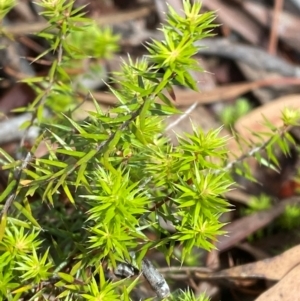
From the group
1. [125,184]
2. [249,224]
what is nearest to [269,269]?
[249,224]

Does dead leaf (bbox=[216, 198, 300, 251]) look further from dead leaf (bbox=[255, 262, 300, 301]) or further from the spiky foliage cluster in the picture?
the spiky foliage cluster

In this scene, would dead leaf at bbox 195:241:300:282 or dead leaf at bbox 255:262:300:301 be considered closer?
dead leaf at bbox 255:262:300:301

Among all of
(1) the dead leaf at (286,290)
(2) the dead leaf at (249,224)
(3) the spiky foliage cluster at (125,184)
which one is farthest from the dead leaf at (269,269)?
(3) the spiky foliage cluster at (125,184)

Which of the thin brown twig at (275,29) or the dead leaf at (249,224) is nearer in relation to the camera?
the dead leaf at (249,224)

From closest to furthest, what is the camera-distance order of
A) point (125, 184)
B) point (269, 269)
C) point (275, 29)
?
1. point (125, 184)
2. point (269, 269)
3. point (275, 29)

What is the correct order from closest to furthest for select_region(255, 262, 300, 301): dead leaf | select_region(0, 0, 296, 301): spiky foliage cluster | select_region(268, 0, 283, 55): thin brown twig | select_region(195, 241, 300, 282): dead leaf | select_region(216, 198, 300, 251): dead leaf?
select_region(0, 0, 296, 301): spiky foliage cluster
select_region(255, 262, 300, 301): dead leaf
select_region(195, 241, 300, 282): dead leaf
select_region(216, 198, 300, 251): dead leaf
select_region(268, 0, 283, 55): thin brown twig

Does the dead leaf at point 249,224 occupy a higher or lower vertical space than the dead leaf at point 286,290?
lower

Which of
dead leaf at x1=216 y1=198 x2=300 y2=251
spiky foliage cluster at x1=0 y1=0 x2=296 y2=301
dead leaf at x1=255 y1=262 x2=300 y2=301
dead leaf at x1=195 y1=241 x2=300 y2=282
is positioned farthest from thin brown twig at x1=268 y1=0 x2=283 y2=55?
spiky foliage cluster at x1=0 y1=0 x2=296 y2=301

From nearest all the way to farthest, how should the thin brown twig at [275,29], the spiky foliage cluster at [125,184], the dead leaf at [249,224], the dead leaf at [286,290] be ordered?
the spiky foliage cluster at [125,184] → the dead leaf at [286,290] → the dead leaf at [249,224] → the thin brown twig at [275,29]

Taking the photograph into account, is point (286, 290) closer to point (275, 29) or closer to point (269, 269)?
point (269, 269)

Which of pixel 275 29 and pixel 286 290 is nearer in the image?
pixel 286 290

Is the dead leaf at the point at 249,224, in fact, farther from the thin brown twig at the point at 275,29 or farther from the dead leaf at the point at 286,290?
the thin brown twig at the point at 275,29
